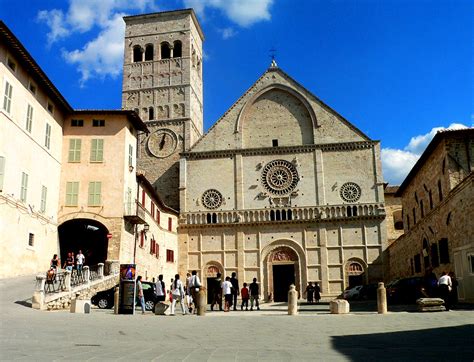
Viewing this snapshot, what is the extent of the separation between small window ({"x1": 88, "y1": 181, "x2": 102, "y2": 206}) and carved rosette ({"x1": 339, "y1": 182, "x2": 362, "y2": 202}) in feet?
69.2

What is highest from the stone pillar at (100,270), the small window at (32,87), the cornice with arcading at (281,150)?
the cornice with arcading at (281,150)

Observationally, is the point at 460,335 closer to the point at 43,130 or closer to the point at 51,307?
the point at 51,307

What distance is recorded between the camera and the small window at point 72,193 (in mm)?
31091

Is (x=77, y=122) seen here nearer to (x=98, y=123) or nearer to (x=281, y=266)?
(x=98, y=123)

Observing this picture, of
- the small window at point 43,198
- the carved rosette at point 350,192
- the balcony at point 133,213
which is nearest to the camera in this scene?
the small window at point 43,198

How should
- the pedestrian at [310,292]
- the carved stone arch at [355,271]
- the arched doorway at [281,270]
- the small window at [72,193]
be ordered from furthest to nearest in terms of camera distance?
the arched doorway at [281,270] → the carved stone arch at [355,271] → the pedestrian at [310,292] → the small window at [72,193]

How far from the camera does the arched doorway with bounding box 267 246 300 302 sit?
4309 cm

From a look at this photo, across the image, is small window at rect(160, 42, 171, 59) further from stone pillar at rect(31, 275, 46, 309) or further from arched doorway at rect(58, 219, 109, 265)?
stone pillar at rect(31, 275, 46, 309)

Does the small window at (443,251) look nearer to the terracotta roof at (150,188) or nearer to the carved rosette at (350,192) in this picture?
the carved rosette at (350,192)

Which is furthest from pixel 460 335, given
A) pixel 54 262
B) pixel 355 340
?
pixel 54 262

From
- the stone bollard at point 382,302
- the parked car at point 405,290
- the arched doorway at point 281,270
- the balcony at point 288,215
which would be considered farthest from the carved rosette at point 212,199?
the stone bollard at point 382,302

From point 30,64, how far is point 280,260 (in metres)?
25.5

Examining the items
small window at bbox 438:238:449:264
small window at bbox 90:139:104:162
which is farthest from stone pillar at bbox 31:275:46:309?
small window at bbox 438:238:449:264

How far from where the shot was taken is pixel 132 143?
111 ft
